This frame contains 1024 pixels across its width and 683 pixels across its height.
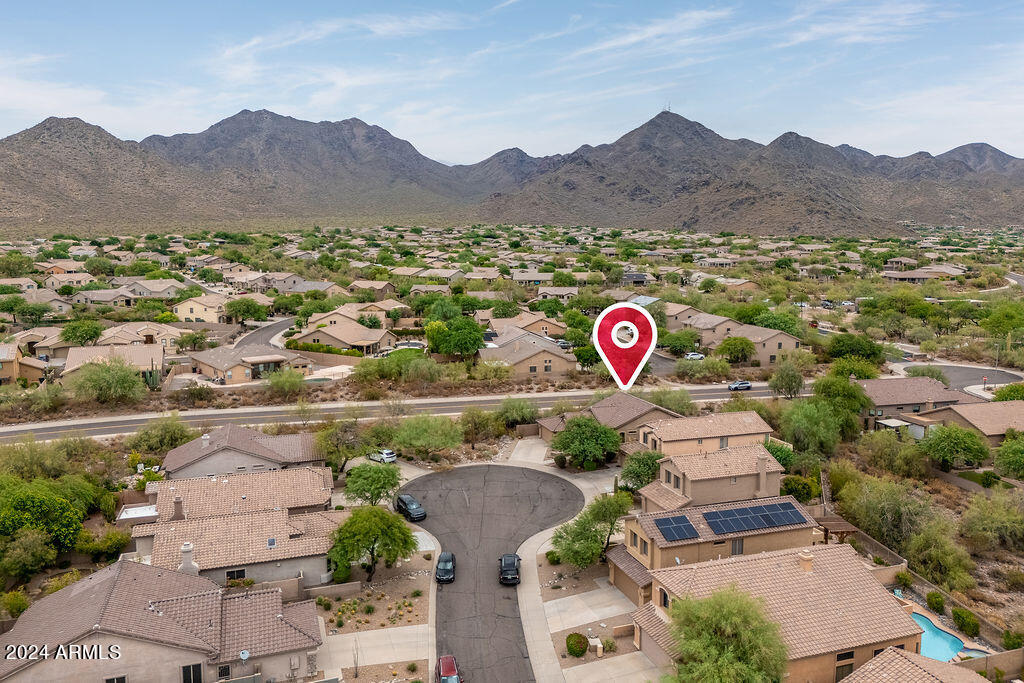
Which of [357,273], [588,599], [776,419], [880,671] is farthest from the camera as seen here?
[357,273]

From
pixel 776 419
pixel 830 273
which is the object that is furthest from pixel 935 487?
pixel 830 273

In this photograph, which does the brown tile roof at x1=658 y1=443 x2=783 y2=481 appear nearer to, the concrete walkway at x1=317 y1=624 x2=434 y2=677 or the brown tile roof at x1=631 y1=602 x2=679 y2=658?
the brown tile roof at x1=631 y1=602 x2=679 y2=658

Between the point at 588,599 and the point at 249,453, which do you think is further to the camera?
the point at 249,453

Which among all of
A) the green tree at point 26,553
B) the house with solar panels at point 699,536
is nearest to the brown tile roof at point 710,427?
the house with solar panels at point 699,536

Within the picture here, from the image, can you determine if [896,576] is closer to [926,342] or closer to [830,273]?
[926,342]

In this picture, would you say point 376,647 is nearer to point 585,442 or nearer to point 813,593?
point 813,593

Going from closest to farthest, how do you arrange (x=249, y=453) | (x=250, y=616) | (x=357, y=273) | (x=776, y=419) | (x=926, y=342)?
(x=250, y=616), (x=249, y=453), (x=776, y=419), (x=926, y=342), (x=357, y=273)

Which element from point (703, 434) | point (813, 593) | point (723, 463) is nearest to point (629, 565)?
point (813, 593)
